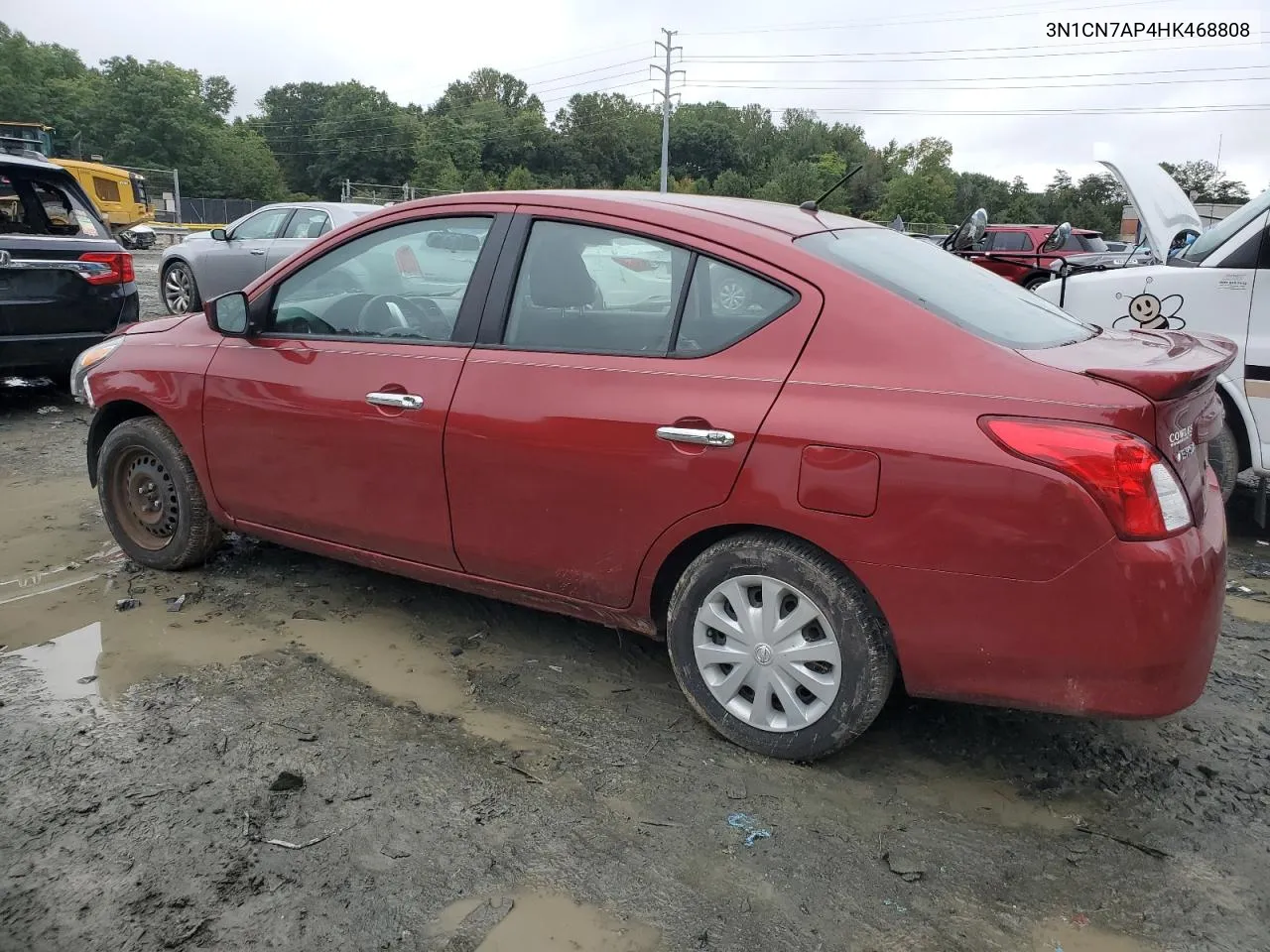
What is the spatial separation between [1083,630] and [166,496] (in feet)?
12.2

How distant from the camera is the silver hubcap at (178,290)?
12398 mm

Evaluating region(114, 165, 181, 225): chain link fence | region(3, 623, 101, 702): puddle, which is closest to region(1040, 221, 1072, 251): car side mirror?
region(3, 623, 101, 702): puddle

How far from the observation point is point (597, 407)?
2.99 metres

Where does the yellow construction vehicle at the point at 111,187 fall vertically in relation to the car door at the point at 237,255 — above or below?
above

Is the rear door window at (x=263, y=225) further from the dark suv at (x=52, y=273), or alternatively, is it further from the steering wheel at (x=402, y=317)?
the steering wheel at (x=402, y=317)

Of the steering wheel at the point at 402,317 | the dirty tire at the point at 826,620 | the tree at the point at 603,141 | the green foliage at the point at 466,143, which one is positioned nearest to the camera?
the dirty tire at the point at 826,620

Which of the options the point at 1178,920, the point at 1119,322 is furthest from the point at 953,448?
the point at 1119,322

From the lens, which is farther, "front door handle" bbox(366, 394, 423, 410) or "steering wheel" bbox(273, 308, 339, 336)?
"steering wheel" bbox(273, 308, 339, 336)

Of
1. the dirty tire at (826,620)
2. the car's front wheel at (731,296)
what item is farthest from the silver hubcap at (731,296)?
the dirty tire at (826,620)

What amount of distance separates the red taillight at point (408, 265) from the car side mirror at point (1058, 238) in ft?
33.6

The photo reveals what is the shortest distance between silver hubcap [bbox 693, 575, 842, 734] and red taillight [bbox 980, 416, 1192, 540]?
2.45ft

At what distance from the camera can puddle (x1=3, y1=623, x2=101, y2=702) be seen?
A: 11.0 feet

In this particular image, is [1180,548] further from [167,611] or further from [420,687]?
[167,611]

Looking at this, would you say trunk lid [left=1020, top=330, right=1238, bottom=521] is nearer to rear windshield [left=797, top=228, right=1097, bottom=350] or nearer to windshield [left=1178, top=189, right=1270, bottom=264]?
rear windshield [left=797, top=228, right=1097, bottom=350]
